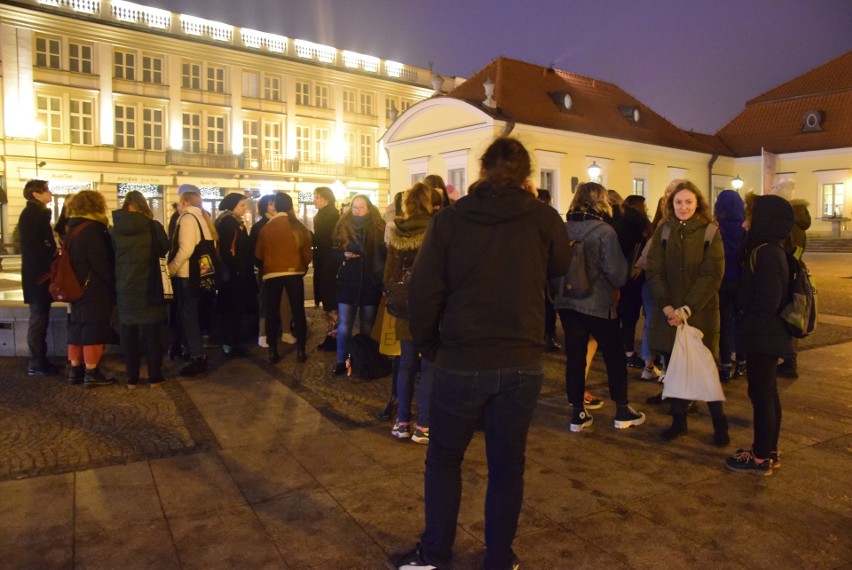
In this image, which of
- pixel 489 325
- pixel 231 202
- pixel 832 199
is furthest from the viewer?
pixel 832 199

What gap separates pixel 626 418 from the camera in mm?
5340

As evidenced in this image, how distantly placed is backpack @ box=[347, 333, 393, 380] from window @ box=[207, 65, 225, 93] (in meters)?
36.6

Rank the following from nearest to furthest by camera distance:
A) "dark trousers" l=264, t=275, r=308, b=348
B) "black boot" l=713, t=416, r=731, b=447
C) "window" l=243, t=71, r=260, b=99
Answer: "black boot" l=713, t=416, r=731, b=447
"dark trousers" l=264, t=275, r=308, b=348
"window" l=243, t=71, r=260, b=99

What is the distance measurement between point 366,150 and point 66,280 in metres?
40.9

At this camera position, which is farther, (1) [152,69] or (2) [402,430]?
(1) [152,69]

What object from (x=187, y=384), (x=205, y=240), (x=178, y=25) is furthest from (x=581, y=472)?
(x=178, y=25)

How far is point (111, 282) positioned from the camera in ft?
22.1

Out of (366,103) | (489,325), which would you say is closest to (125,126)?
(366,103)

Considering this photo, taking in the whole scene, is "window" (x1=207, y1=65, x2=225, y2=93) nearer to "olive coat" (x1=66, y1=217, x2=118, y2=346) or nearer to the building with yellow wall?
the building with yellow wall

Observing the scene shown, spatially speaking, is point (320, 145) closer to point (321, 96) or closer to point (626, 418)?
point (321, 96)

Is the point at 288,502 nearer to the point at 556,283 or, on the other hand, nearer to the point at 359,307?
the point at 556,283

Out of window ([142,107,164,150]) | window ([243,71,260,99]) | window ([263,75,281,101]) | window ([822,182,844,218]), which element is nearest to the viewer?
window ([822,182,844,218])

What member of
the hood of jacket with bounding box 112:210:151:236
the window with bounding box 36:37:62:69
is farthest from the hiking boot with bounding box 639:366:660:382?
the window with bounding box 36:37:62:69

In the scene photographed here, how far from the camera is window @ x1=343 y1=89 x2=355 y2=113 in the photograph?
147ft
